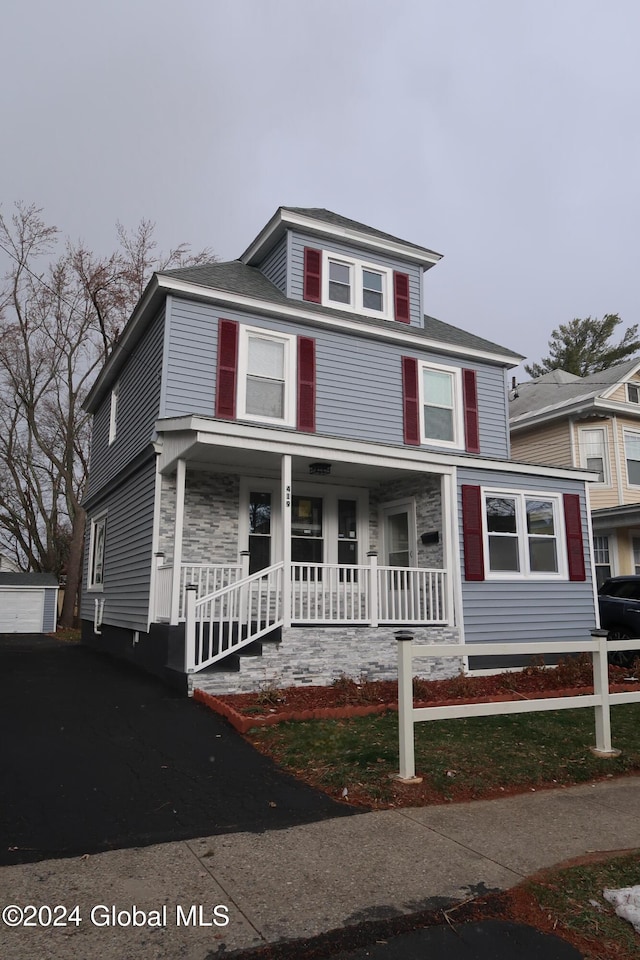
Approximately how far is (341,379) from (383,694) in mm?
6046

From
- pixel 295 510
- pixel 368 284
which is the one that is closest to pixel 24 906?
pixel 295 510

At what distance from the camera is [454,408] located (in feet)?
44.5

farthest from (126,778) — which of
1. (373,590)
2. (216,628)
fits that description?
(373,590)

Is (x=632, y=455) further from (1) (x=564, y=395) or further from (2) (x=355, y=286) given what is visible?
(2) (x=355, y=286)

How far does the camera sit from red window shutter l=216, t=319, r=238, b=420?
440 inches

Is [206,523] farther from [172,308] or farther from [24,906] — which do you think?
[24,906]

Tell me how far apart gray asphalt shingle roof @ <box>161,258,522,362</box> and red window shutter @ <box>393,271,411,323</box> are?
17.6 inches

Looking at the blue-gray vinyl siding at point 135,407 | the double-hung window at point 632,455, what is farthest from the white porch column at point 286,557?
the double-hung window at point 632,455

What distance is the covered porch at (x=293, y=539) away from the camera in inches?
370

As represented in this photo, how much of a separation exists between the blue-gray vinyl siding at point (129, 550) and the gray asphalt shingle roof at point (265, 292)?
3310 millimetres

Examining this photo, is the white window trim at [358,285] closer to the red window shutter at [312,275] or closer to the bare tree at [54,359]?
the red window shutter at [312,275]

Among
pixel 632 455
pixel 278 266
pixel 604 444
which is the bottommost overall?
pixel 632 455

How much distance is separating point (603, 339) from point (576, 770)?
3627 cm

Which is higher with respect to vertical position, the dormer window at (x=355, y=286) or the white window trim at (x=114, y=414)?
the dormer window at (x=355, y=286)
